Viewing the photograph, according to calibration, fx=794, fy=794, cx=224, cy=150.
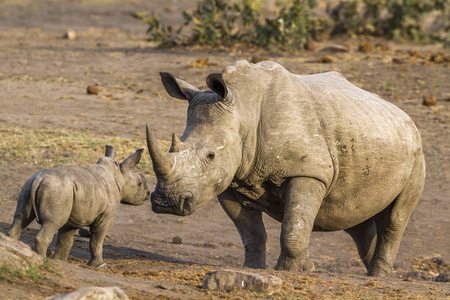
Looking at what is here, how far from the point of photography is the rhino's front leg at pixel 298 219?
6188 mm

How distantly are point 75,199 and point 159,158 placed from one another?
28.0 inches

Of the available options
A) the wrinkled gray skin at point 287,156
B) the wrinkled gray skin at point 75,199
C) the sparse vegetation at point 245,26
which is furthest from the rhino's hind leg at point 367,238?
the sparse vegetation at point 245,26

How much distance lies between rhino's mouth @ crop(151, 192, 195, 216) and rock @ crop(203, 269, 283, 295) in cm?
90

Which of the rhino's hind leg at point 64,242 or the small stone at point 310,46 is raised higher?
the small stone at point 310,46

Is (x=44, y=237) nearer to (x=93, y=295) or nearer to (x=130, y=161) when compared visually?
(x=130, y=161)

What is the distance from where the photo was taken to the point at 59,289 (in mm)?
4504

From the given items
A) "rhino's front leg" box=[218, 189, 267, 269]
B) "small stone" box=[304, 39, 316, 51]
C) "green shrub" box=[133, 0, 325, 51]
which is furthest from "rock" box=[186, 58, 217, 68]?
"rhino's front leg" box=[218, 189, 267, 269]

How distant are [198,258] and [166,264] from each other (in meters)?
1.24

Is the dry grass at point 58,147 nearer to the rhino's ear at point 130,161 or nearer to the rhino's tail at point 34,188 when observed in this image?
the rhino's ear at point 130,161

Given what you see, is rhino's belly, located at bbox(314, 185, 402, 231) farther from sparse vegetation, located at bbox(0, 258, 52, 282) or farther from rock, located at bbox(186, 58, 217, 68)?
rock, located at bbox(186, 58, 217, 68)

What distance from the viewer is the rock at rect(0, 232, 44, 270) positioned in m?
4.63

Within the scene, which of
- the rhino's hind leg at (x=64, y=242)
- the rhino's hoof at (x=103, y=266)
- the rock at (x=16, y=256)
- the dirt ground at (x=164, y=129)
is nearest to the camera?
the rock at (x=16, y=256)

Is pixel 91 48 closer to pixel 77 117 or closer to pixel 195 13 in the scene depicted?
pixel 195 13

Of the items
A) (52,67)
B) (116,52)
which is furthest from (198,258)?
(116,52)
